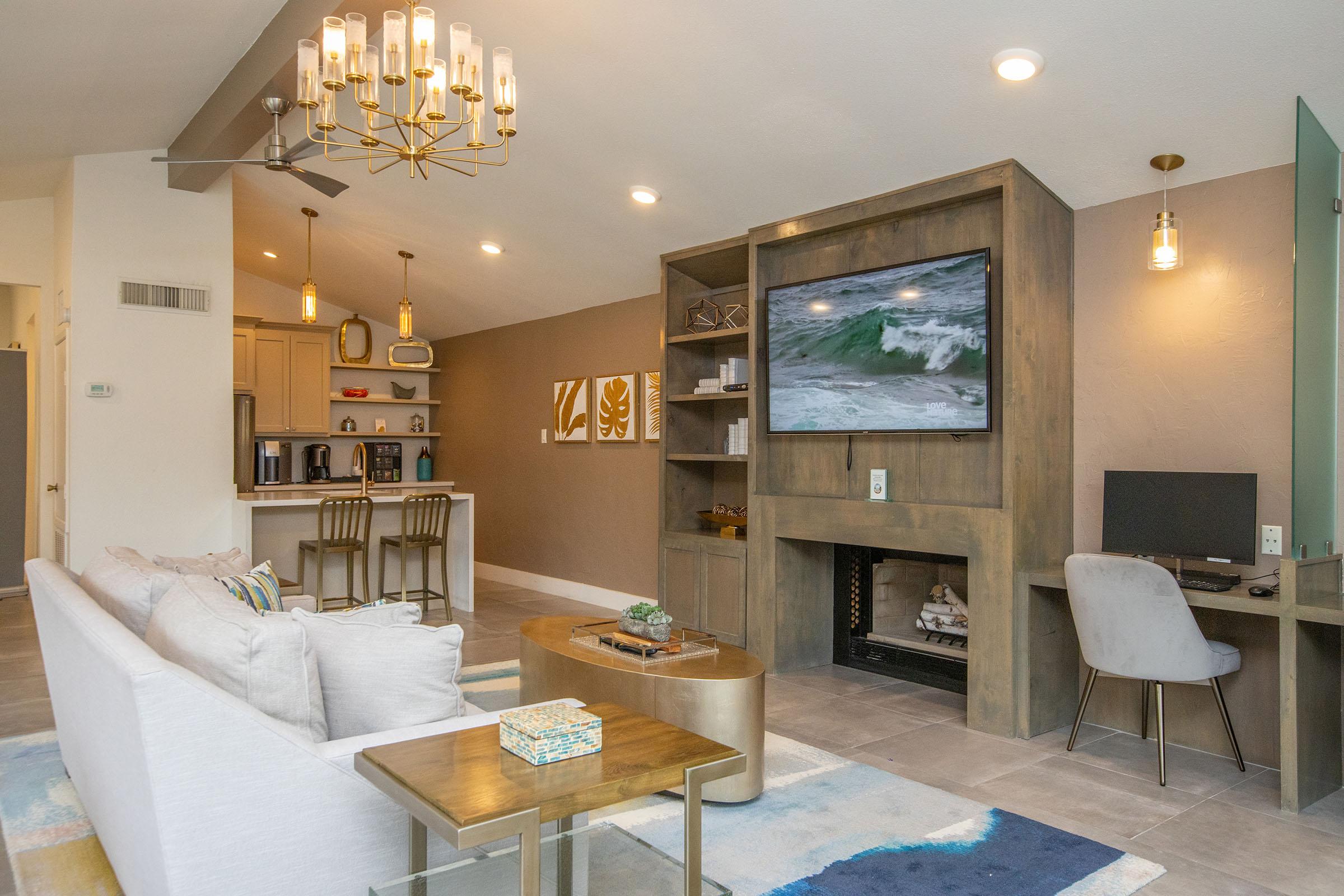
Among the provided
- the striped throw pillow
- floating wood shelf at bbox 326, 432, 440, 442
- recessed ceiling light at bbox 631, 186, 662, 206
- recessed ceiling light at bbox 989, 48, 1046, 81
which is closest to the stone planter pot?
the striped throw pillow

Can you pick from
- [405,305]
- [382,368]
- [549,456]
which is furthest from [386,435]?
[405,305]

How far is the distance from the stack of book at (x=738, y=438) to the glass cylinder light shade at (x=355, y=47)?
3.11 m

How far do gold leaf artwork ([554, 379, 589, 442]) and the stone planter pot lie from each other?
3892 millimetres

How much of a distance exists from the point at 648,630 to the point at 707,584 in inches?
80.1

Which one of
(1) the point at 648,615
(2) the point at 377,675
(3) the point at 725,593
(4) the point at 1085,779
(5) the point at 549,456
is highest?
(5) the point at 549,456

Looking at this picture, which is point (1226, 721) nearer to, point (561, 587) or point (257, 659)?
point (257, 659)

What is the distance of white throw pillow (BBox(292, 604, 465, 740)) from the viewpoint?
7.02ft

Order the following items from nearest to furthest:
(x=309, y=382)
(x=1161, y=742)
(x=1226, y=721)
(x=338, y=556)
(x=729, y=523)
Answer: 1. (x=1161, y=742)
2. (x=1226, y=721)
3. (x=729, y=523)
4. (x=338, y=556)
5. (x=309, y=382)

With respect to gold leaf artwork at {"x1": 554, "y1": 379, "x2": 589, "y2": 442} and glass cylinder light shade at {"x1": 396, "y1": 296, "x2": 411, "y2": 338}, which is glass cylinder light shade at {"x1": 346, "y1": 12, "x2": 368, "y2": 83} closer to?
glass cylinder light shade at {"x1": 396, "y1": 296, "x2": 411, "y2": 338}

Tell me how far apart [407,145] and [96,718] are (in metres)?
2.06

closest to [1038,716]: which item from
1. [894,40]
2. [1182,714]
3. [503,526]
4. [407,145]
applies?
[1182,714]

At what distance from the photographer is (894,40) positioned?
129 inches

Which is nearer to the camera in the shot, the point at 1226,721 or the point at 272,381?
the point at 1226,721

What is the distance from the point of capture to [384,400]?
911 centimetres
